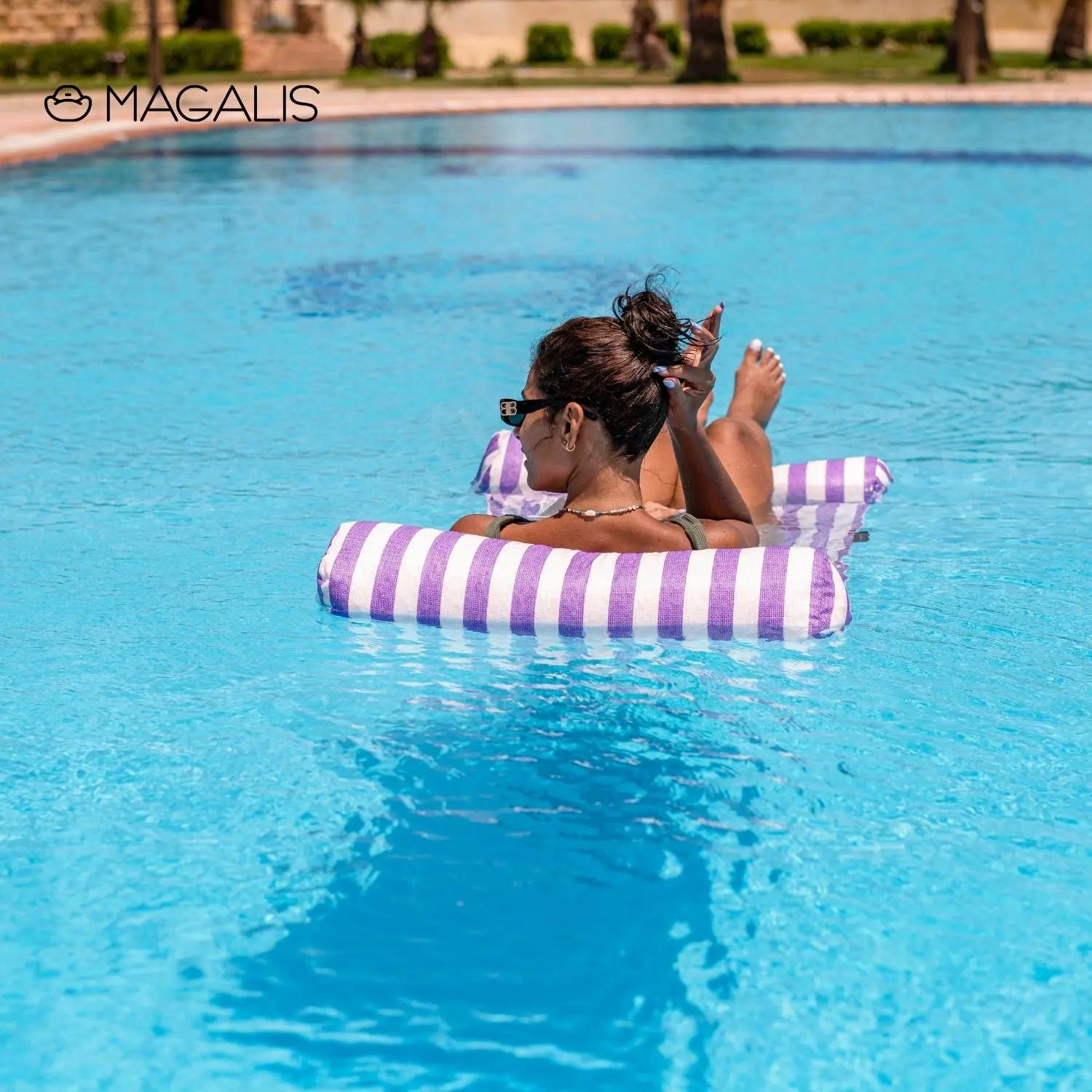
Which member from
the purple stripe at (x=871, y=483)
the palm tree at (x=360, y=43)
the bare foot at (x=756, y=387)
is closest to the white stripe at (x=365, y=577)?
the bare foot at (x=756, y=387)

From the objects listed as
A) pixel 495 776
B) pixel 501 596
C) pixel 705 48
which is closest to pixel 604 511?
pixel 501 596

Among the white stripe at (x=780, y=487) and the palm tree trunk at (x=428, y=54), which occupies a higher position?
the palm tree trunk at (x=428, y=54)

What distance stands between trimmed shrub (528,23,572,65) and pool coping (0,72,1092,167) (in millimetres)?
13366

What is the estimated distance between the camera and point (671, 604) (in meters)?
4.42

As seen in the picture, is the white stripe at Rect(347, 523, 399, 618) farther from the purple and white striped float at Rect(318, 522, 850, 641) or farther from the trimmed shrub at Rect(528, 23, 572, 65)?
the trimmed shrub at Rect(528, 23, 572, 65)

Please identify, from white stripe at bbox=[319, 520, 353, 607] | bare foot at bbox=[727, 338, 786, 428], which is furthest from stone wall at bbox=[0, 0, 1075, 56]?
white stripe at bbox=[319, 520, 353, 607]

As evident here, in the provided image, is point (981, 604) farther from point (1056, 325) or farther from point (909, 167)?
point (909, 167)

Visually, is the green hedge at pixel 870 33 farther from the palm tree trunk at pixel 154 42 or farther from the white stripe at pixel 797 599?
the white stripe at pixel 797 599

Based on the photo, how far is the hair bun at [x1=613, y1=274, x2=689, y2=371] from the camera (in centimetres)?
425

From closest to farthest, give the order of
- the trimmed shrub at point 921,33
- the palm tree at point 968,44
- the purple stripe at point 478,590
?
1. the purple stripe at point 478,590
2. the palm tree at point 968,44
3. the trimmed shrub at point 921,33

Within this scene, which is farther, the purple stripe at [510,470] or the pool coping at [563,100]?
the pool coping at [563,100]

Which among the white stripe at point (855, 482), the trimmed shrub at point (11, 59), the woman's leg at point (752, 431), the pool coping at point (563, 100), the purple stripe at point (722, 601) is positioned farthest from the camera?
the trimmed shrub at point (11, 59)

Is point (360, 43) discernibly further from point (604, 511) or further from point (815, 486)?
point (604, 511)

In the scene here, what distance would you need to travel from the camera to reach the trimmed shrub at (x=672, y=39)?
44.0 m
